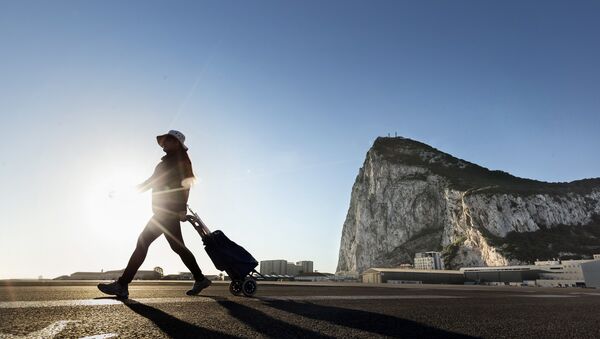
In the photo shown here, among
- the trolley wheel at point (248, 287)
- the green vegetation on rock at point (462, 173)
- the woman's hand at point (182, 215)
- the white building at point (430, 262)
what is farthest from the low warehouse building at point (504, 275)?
the woman's hand at point (182, 215)

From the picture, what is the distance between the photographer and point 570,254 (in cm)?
10206

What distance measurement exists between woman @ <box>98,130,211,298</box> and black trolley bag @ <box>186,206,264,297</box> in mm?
313

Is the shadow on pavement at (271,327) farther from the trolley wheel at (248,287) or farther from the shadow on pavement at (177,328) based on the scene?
the trolley wheel at (248,287)

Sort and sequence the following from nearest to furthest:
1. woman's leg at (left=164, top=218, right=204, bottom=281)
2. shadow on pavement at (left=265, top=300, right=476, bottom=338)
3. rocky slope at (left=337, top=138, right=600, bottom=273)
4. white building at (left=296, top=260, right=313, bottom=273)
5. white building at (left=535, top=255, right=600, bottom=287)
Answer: shadow on pavement at (left=265, top=300, right=476, bottom=338) < woman's leg at (left=164, top=218, right=204, bottom=281) < white building at (left=535, top=255, right=600, bottom=287) < rocky slope at (left=337, top=138, right=600, bottom=273) < white building at (left=296, top=260, right=313, bottom=273)

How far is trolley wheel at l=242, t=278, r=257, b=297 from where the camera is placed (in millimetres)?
5863

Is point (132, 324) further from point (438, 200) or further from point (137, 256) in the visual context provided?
point (438, 200)

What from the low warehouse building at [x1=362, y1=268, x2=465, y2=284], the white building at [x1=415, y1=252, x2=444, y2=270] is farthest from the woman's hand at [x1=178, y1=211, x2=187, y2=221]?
the white building at [x1=415, y1=252, x2=444, y2=270]

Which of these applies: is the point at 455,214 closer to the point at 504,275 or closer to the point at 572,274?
the point at 504,275

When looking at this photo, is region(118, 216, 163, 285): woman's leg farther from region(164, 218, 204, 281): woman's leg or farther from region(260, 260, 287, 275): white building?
region(260, 260, 287, 275): white building

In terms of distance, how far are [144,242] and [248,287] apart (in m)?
1.85

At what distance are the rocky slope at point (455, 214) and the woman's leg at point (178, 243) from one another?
370 feet

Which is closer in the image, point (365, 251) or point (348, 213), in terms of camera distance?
point (365, 251)

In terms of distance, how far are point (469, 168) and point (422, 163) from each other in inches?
952

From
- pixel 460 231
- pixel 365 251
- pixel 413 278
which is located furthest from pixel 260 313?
pixel 365 251
